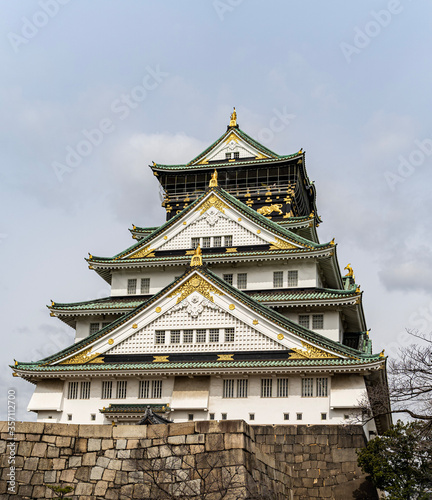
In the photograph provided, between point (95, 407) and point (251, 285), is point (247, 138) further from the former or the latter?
point (95, 407)

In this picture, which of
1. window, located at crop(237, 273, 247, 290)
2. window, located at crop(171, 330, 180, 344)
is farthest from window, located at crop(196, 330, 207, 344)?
window, located at crop(237, 273, 247, 290)

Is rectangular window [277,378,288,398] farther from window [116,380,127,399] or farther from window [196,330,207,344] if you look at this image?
window [116,380,127,399]

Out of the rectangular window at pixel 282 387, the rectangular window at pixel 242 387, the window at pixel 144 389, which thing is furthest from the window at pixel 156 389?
the rectangular window at pixel 282 387

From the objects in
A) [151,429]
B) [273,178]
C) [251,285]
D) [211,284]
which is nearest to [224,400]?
[211,284]

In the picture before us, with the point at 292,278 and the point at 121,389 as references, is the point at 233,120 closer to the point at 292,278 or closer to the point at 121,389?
the point at 292,278

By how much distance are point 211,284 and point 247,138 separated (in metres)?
18.5

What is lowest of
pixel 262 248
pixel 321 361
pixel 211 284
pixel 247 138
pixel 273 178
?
pixel 321 361

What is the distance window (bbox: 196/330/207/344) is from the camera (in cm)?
3434

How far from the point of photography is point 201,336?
34469 mm

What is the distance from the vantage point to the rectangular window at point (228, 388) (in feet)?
108

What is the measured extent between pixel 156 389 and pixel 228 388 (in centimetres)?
358

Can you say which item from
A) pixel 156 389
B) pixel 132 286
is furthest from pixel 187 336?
pixel 132 286

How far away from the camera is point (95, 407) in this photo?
3412 cm

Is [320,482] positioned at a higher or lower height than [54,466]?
higher
